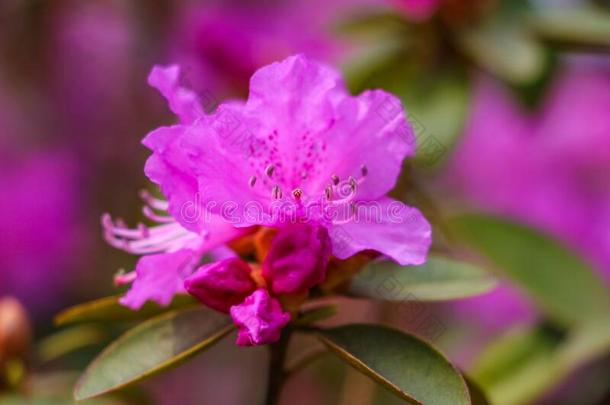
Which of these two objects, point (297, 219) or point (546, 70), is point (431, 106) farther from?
point (297, 219)

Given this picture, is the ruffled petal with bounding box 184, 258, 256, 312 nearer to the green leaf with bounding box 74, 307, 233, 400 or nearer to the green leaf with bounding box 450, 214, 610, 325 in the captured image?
the green leaf with bounding box 74, 307, 233, 400

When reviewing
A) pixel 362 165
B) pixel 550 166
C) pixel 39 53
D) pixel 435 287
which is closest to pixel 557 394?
pixel 550 166

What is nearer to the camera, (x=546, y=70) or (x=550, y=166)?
(x=546, y=70)

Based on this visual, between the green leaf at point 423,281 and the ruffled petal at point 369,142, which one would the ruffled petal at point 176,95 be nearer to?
the ruffled petal at point 369,142

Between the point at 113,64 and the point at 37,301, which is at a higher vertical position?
the point at 113,64

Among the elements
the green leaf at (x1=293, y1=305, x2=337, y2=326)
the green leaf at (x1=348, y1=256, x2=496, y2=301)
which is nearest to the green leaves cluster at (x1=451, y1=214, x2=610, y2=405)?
the green leaf at (x1=348, y1=256, x2=496, y2=301)

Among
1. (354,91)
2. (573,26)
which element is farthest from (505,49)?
(354,91)

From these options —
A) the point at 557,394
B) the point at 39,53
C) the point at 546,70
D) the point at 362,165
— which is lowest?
the point at 557,394

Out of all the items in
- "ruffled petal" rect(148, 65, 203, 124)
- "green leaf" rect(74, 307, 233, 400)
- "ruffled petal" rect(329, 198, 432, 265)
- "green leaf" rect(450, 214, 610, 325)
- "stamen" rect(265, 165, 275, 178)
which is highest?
"ruffled petal" rect(148, 65, 203, 124)
